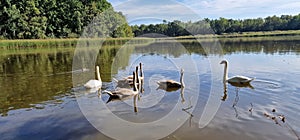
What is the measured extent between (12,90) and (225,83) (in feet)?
34.1

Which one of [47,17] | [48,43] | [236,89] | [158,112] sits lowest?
[158,112]

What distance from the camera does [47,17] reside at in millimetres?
68750

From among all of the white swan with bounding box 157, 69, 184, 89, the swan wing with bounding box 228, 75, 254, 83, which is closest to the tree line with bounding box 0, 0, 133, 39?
the white swan with bounding box 157, 69, 184, 89

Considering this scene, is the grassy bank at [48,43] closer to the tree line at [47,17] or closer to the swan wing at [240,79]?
the tree line at [47,17]

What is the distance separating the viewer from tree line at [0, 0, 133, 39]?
58.2 m

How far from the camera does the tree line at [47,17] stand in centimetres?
5816

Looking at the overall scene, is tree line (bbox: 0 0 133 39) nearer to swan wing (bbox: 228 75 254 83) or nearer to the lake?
swan wing (bbox: 228 75 254 83)

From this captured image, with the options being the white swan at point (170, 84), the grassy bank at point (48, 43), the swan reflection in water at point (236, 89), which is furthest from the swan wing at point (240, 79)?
the grassy bank at point (48, 43)

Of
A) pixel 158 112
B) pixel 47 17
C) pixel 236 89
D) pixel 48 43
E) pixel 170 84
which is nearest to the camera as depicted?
pixel 158 112

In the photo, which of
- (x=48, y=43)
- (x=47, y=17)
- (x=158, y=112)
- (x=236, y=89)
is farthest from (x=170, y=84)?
(x=47, y=17)

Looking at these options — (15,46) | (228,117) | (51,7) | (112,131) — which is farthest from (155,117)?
(51,7)

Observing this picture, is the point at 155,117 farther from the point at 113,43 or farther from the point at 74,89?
the point at 113,43

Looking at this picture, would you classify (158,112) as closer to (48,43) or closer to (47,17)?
(48,43)

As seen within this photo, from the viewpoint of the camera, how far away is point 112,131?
6453 millimetres
